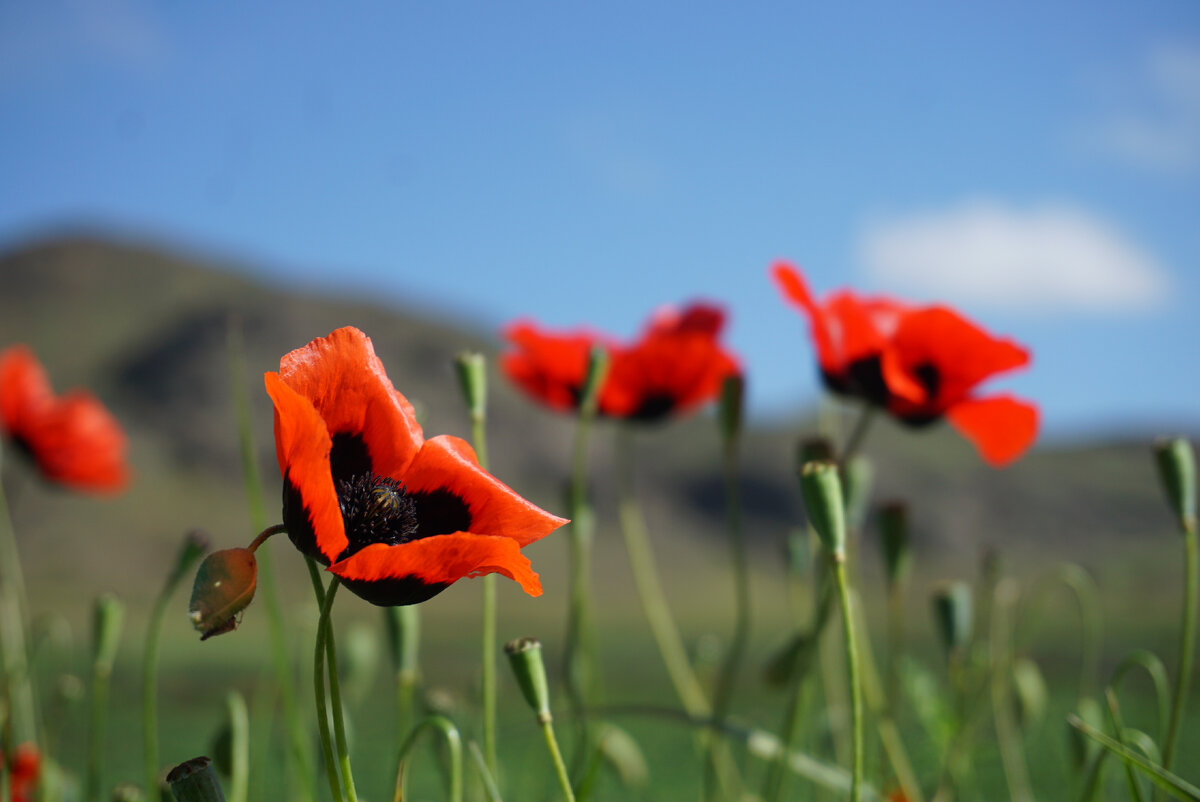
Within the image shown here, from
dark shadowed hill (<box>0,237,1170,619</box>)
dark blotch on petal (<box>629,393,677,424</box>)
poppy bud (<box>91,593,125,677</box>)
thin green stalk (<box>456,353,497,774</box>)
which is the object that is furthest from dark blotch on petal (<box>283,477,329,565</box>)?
dark shadowed hill (<box>0,237,1170,619</box>)

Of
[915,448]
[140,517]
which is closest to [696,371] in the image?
[140,517]

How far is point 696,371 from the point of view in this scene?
75 centimetres

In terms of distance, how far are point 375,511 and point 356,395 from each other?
4 cm

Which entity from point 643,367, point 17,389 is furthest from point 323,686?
point 17,389

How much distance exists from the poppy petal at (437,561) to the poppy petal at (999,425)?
13.9 inches

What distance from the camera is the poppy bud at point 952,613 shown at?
0.58m

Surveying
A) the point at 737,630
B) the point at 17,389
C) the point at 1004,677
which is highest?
the point at 17,389

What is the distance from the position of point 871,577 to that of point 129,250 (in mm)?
16075

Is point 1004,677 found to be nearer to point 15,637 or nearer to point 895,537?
point 895,537

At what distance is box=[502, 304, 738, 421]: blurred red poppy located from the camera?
71cm

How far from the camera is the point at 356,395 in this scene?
0.33 meters

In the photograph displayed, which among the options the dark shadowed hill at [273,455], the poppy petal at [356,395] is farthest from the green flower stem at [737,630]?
the dark shadowed hill at [273,455]

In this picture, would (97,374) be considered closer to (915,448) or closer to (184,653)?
(184,653)

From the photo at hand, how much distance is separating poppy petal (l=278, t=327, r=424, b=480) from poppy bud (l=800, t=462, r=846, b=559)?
0.45 ft
